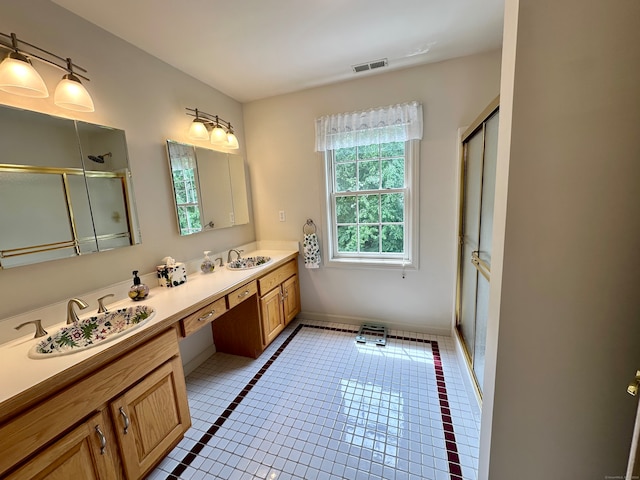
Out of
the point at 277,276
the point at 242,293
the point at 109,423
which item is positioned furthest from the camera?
the point at 277,276

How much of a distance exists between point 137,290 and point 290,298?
1.40 meters

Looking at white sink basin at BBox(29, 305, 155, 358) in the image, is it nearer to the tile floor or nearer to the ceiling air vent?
the tile floor

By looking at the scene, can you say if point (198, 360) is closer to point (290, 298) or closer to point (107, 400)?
point (290, 298)

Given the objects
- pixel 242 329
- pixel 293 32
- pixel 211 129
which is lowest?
pixel 242 329

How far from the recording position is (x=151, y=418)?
126cm

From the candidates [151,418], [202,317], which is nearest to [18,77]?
[202,317]

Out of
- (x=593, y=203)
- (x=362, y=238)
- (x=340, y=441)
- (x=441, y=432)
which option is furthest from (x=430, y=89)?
(x=340, y=441)

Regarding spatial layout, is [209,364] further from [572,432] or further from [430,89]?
[430,89]

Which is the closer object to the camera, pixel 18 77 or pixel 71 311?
pixel 18 77

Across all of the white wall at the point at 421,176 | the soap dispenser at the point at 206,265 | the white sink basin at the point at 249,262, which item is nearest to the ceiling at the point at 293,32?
the white wall at the point at 421,176

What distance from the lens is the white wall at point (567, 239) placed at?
71 centimetres

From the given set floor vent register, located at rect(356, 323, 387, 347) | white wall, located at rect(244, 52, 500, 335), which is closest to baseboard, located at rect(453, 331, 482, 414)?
white wall, located at rect(244, 52, 500, 335)

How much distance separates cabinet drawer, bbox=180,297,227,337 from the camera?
1.46m

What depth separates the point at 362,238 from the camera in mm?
2662
